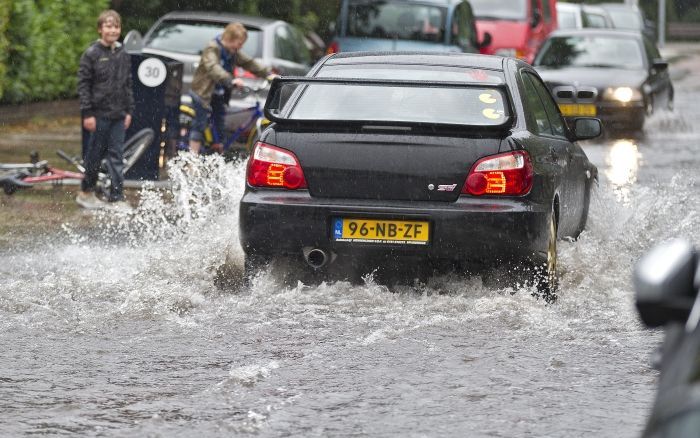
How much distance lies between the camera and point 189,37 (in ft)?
59.1

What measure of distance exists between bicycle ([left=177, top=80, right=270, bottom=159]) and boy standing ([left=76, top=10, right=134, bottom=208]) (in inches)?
A: 93.5

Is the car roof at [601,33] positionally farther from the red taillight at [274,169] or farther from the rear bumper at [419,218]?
the red taillight at [274,169]

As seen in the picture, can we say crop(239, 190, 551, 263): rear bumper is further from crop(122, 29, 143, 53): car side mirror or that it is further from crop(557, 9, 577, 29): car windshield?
crop(557, 9, 577, 29): car windshield

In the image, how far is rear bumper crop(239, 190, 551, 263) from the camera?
26.2 ft

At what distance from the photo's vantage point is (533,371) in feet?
21.6

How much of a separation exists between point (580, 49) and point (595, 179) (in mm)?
12584

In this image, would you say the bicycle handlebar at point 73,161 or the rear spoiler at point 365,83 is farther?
the bicycle handlebar at point 73,161

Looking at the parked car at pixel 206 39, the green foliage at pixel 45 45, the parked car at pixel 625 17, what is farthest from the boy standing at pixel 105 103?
the parked car at pixel 625 17

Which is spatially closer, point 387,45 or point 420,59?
point 420,59

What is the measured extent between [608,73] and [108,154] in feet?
35.0

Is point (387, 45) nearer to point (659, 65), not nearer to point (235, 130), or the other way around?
point (659, 65)

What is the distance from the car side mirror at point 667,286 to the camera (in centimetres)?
308

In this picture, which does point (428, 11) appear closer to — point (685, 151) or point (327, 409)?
point (685, 151)

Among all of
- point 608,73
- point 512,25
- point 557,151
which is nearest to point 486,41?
point 512,25
